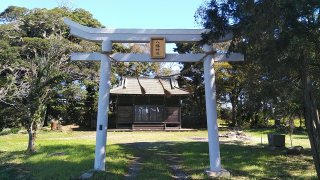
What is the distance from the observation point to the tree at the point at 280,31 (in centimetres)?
435

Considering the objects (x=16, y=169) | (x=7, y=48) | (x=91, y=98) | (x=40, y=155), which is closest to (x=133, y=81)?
(x=91, y=98)

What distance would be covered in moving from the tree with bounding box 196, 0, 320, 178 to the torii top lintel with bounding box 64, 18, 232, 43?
1.72ft

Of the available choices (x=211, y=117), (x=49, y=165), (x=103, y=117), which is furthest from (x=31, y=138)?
(x=211, y=117)

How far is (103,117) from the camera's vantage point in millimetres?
5633

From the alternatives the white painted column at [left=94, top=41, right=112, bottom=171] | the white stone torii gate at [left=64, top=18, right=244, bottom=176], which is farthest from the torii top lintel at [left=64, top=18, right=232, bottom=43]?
the white painted column at [left=94, top=41, right=112, bottom=171]

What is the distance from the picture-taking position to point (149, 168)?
612cm

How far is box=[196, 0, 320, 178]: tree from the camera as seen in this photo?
4352mm

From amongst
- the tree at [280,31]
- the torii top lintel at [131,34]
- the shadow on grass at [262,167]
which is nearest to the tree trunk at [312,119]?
the tree at [280,31]

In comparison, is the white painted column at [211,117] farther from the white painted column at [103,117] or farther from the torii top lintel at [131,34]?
the white painted column at [103,117]

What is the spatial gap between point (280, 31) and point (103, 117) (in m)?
4.67

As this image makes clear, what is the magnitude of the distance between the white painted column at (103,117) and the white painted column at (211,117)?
Result: 8.83 ft

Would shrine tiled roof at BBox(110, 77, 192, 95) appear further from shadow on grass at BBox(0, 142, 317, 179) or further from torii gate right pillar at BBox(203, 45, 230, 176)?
torii gate right pillar at BBox(203, 45, 230, 176)

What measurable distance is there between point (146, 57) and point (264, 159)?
5403mm

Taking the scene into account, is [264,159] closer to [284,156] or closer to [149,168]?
[284,156]
